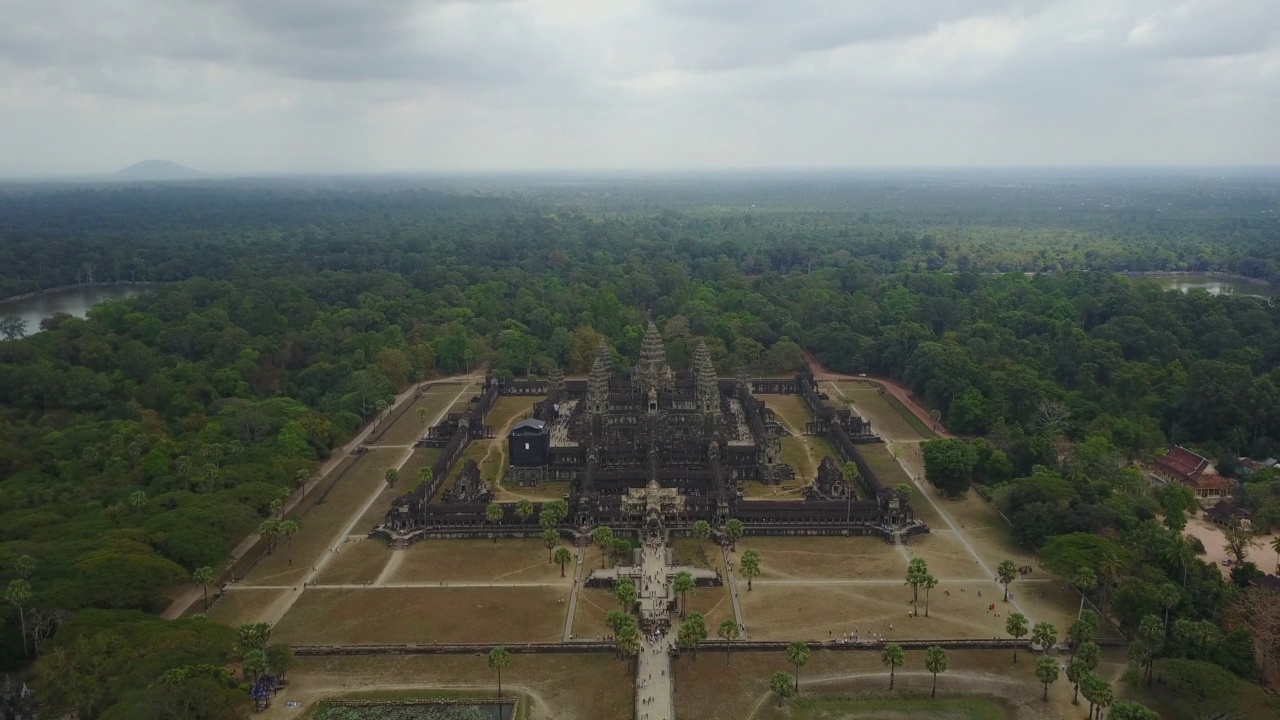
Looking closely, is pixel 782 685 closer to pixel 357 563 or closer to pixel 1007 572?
pixel 1007 572

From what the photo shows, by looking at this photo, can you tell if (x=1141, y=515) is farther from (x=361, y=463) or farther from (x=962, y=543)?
(x=361, y=463)

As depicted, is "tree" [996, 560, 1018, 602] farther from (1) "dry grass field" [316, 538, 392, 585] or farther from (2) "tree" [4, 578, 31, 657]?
(2) "tree" [4, 578, 31, 657]

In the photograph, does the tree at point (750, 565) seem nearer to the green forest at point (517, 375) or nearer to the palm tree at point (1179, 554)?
the green forest at point (517, 375)

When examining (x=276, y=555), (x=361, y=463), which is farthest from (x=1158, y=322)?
(x=276, y=555)

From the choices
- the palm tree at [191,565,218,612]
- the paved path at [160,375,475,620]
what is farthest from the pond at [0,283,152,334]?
the palm tree at [191,565,218,612]

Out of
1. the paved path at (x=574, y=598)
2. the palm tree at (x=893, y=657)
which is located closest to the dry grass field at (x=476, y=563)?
the paved path at (x=574, y=598)
